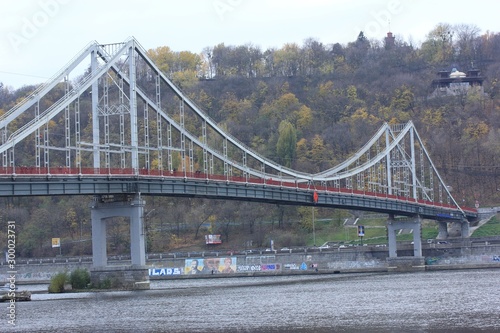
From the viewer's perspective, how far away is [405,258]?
117188 millimetres

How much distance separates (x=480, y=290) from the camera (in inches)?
2808

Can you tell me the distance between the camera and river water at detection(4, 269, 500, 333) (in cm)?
5144

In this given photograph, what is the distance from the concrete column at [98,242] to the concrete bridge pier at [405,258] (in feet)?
141

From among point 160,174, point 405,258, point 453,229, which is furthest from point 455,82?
point 160,174

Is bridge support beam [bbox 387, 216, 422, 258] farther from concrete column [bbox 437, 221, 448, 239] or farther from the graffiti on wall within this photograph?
the graffiti on wall

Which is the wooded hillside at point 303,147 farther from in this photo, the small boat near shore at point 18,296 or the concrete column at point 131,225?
the small boat near shore at point 18,296

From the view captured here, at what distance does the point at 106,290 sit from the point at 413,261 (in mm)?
46581

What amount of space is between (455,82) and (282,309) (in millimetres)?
144245

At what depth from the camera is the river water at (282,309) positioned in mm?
51438

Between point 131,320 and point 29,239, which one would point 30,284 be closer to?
point 29,239

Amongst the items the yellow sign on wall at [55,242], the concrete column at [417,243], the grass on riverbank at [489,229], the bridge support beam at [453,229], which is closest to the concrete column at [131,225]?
the concrete column at [417,243]

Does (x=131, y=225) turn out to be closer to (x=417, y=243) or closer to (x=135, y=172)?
(x=135, y=172)

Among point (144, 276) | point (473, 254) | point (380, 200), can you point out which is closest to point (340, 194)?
point (380, 200)

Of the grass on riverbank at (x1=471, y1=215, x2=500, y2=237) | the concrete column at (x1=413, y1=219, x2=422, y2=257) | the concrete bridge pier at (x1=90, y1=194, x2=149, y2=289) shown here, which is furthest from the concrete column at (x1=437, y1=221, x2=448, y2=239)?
the concrete bridge pier at (x1=90, y1=194, x2=149, y2=289)
